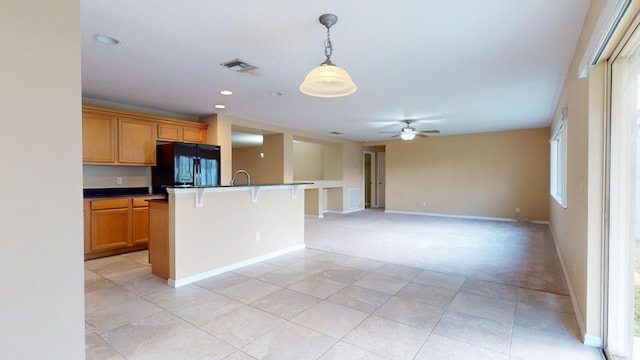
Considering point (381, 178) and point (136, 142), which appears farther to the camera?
point (381, 178)

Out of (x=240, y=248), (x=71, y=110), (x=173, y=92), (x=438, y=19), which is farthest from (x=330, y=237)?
(x=71, y=110)

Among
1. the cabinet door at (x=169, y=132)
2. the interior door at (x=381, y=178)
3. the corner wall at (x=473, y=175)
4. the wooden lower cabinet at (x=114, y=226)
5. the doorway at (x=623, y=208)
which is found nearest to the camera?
the doorway at (x=623, y=208)

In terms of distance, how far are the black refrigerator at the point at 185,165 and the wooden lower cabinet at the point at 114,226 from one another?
50cm

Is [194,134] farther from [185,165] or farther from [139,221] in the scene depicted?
[139,221]

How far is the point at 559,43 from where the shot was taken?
2.79 metres

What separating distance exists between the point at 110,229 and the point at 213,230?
77.1 inches

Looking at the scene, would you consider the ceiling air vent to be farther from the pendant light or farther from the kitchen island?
the kitchen island

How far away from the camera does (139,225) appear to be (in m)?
4.80

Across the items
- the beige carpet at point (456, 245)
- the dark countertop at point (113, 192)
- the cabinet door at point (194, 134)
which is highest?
the cabinet door at point (194, 134)

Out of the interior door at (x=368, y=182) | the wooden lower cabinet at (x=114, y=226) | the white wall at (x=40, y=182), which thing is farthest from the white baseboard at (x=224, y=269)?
the interior door at (x=368, y=182)

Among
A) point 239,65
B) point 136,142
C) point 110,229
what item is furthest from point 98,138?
point 239,65

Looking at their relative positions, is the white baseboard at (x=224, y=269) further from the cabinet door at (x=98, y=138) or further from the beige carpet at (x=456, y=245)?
the cabinet door at (x=98, y=138)

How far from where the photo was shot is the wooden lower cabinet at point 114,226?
430 cm

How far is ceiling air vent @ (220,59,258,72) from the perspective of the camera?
3.23 metres
